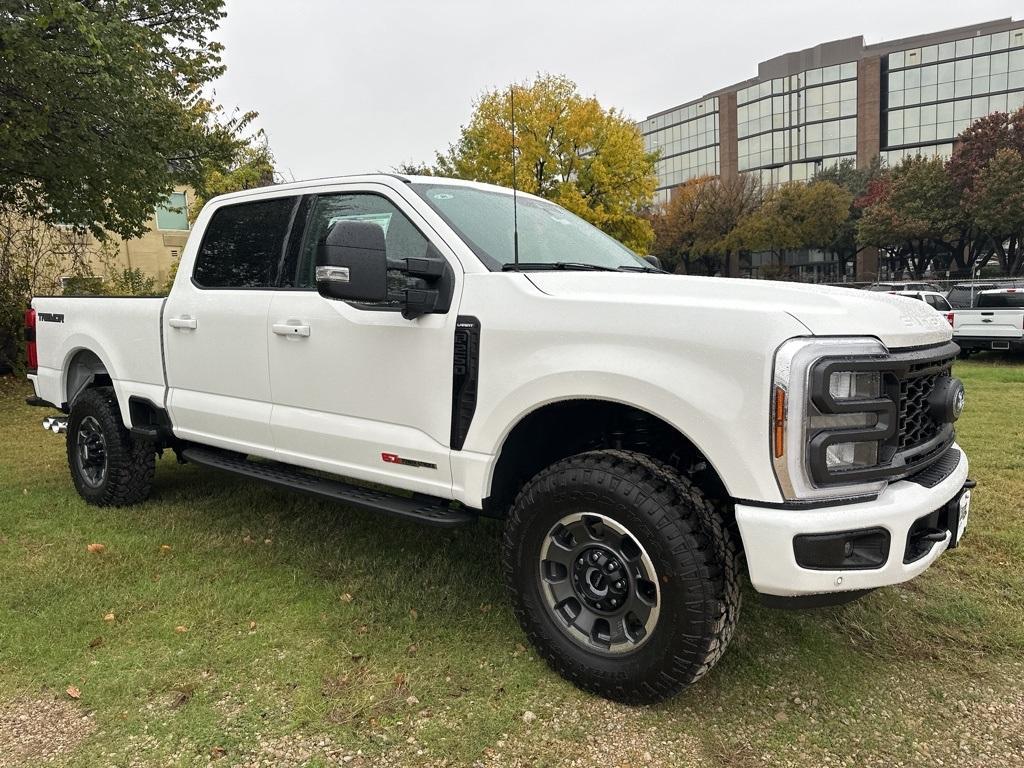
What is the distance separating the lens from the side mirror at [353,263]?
2717 mm

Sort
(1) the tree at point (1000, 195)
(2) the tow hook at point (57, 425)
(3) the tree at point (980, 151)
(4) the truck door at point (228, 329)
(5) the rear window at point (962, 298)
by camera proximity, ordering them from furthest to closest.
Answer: (3) the tree at point (980, 151) < (1) the tree at point (1000, 195) < (5) the rear window at point (962, 298) < (2) the tow hook at point (57, 425) < (4) the truck door at point (228, 329)

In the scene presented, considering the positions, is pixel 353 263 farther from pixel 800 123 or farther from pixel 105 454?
pixel 800 123

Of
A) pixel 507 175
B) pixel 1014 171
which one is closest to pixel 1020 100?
pixel 1014 171

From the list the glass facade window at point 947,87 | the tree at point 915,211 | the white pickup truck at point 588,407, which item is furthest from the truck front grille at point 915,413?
the glass facade window at point 947,87

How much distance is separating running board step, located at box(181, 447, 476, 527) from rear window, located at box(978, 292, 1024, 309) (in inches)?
537

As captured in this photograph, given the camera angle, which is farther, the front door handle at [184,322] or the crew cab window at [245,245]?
the front door handle at [184,322]

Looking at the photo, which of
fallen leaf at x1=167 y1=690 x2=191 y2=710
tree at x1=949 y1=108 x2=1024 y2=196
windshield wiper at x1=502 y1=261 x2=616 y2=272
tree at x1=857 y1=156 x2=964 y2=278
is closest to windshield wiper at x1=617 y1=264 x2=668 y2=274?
windshield wiper at x1=502 y1=261 x2=616 y2=272

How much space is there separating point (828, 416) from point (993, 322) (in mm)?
13350

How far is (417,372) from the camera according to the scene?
10.1 feet

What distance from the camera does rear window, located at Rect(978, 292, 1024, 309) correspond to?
13.3 meters

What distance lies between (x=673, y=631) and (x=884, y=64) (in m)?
75.9

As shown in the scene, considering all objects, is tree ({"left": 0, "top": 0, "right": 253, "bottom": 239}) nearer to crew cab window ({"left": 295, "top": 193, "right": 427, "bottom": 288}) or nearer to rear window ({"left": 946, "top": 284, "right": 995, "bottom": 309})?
crew cab window ({"left": 295, "top": 193, "right": 427, "bottom": 288})

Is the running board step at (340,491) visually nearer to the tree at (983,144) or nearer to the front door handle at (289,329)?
the front door handle at (289,329)

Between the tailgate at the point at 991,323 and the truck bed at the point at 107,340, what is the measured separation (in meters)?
13.7
